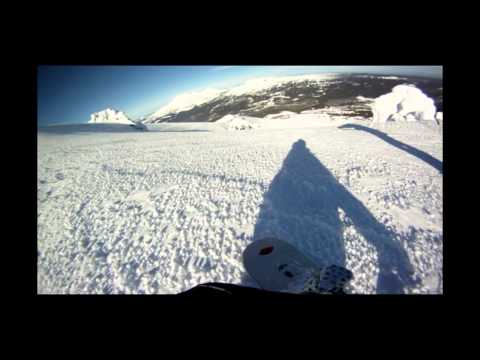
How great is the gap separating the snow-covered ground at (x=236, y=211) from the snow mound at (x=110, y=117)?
4794 mm

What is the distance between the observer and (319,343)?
1.85m

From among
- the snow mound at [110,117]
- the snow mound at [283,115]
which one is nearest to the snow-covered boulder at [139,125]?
the snow mound at [110,117]

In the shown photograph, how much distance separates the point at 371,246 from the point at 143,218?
3585mm

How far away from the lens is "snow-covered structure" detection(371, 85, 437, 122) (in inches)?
324

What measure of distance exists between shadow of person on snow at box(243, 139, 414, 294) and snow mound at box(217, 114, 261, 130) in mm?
5523

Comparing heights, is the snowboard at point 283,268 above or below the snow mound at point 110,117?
below

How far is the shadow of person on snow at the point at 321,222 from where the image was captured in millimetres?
2877

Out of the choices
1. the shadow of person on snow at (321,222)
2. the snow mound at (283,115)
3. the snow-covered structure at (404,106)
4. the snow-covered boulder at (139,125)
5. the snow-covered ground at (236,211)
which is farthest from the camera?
the snow-covered boulder at (139,125)

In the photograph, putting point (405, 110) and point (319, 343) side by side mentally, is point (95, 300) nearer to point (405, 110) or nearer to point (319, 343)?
point (319, 343)

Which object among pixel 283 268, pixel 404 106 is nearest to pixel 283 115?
pixel 404 106

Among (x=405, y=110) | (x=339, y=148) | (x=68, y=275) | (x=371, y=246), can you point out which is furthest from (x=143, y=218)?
(x=405, y=110)

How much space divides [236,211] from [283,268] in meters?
1.34

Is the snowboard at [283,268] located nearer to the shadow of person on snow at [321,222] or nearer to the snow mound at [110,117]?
the shadow of person on snow at [321,222]

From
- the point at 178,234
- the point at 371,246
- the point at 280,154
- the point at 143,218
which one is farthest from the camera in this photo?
the point at 280,154
